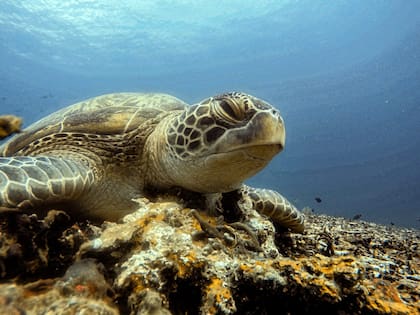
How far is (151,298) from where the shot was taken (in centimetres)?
91

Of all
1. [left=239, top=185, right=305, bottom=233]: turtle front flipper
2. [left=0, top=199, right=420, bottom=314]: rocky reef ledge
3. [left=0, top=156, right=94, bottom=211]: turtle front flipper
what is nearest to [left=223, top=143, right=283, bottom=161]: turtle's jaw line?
[left=0, top=199, right=420, bottom=314]: rocky reef ledge

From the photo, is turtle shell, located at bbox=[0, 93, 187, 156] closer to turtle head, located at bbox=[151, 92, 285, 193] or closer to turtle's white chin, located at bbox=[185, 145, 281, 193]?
turtle head, located at bbox=[151, 92, 285, 193]

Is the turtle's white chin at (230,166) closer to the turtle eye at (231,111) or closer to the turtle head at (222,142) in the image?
the turtle head at (222,142)

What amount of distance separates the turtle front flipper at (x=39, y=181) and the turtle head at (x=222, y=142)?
619 millimetres

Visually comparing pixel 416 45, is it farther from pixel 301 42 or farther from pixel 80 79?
pixel 80 79

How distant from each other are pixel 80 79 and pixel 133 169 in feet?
167

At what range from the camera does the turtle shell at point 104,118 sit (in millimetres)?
2480

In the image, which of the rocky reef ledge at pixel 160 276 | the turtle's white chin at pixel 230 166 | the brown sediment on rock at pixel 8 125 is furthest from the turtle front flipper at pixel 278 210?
the brown sediment on rock at pixel 8 125

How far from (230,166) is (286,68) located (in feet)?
193

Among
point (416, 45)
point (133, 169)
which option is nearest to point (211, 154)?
point (133, 169)

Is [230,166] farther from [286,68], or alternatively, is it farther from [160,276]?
[286,68]

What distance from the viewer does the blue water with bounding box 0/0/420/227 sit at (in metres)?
33.3

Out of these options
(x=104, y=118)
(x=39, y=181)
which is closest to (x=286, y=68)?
(x=104, y=118)

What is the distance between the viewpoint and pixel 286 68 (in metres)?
56.1
